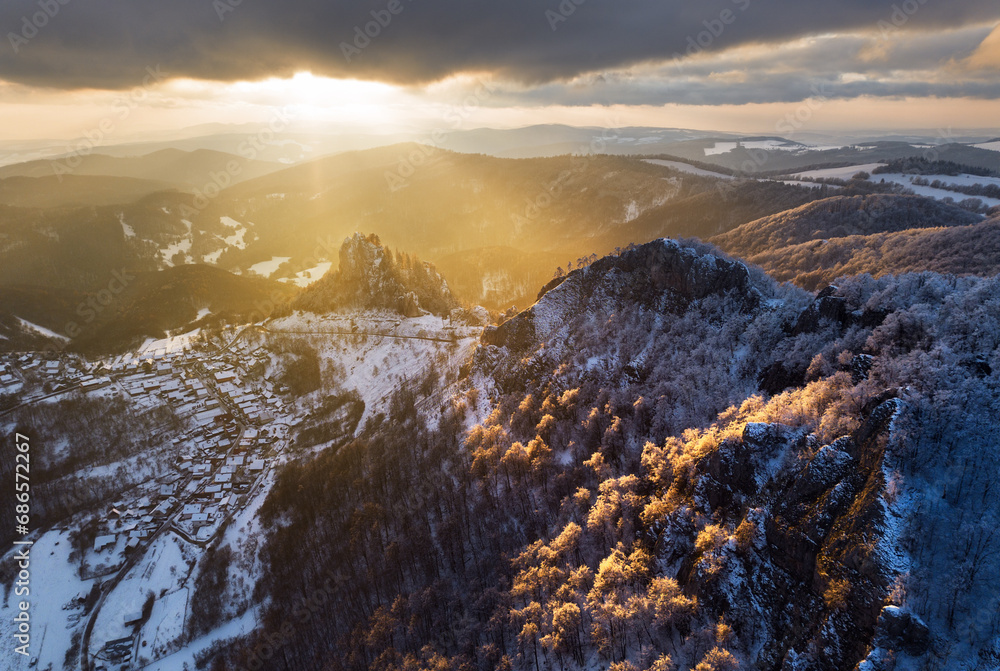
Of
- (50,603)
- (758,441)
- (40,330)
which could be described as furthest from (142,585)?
(40,330)

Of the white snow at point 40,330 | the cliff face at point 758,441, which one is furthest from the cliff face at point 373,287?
the white snow at point 40,330

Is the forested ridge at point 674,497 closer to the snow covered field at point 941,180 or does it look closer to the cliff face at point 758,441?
the cliff face at point 758,441

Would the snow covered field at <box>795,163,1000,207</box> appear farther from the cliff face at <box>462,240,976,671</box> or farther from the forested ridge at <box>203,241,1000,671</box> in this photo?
the forested ridge at <box>203,241,1000,671</box>

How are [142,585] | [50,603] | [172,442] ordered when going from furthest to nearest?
[172,442] < [142,585] < [50,603]

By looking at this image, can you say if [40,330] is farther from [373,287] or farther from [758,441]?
[758,441]

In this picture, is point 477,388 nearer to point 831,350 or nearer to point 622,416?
point 622,416

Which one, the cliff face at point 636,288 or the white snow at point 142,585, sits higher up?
the cliff face at point 636,288
